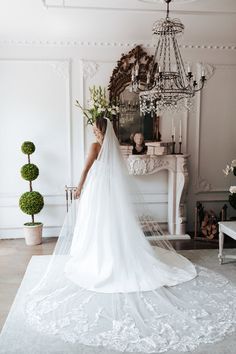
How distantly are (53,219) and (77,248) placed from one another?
1.83m

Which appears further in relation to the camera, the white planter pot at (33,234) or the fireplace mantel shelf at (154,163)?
the fireplace mantel shelf at (154,163)

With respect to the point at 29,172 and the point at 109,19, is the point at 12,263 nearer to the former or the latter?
the point at 29,172

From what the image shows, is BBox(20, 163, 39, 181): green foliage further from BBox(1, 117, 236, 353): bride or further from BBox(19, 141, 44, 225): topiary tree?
BBox(1, 117, 236, 353): bride

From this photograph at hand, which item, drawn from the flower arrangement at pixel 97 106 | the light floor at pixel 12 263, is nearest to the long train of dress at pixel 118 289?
the light floor at pixel 12 263

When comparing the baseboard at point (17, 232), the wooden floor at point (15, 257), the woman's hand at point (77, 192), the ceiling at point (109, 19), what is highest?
the ceiling at point (109, 19)

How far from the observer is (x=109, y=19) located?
4410 mm

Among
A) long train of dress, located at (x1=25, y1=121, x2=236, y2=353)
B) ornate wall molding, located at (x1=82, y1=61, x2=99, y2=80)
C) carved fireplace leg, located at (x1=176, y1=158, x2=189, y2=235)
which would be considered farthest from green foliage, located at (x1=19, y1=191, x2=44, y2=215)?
carved fireplace leg, located at (x1=176, y1=158, x2=189, y2=235)

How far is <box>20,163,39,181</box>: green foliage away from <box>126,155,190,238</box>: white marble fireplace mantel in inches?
52.1

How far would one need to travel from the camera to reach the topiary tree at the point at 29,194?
4793 millimetres

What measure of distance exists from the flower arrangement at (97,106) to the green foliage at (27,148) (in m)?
0.89

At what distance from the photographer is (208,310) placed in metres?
2.94

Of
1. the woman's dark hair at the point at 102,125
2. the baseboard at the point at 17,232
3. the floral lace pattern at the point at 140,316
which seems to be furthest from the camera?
the baseboard at the point at 17,232

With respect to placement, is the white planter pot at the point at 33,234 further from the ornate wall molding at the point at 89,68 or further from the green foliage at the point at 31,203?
the ornate wall molding at the point at 89,68

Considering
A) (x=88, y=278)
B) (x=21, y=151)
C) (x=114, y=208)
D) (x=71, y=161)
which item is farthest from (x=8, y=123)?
(x=88, y=278)
